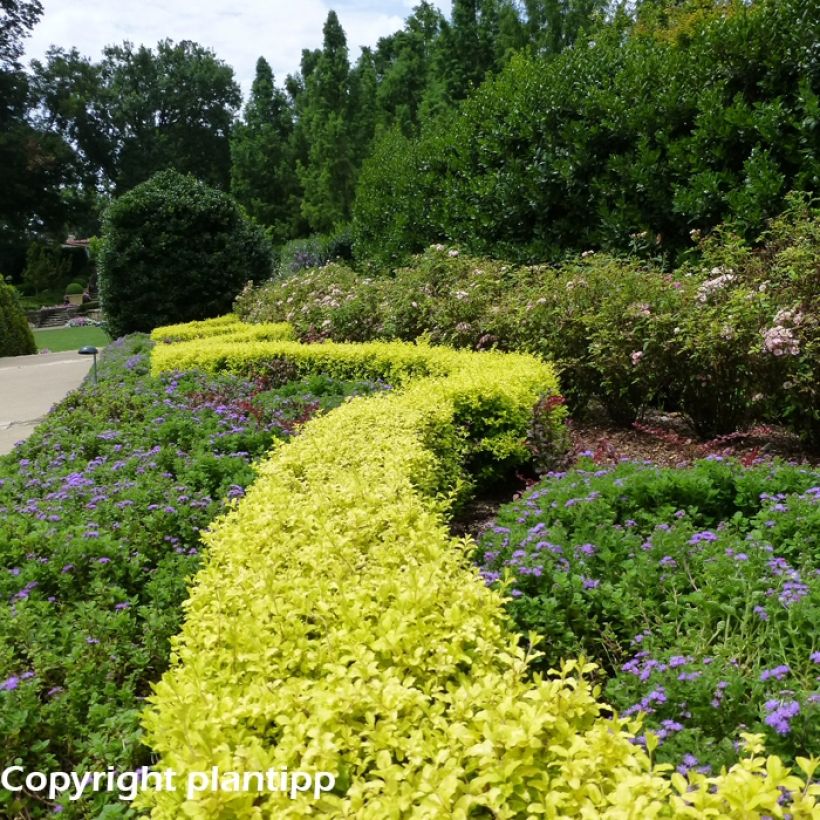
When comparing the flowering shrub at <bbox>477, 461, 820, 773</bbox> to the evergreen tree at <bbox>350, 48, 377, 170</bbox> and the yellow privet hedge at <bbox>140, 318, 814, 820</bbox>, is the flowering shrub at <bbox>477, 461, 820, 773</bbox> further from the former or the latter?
the evergreen tree at <bbox>350, 48, 377, 170</bbox>

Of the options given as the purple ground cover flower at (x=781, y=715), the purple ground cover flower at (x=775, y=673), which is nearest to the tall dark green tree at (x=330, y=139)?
Answer: the purple ground cover flower at (x=775, y=673)

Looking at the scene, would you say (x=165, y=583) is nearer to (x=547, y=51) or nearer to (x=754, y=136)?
(x=754, y=136)

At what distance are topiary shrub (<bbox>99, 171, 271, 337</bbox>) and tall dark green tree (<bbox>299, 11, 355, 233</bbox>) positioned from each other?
48.7ft

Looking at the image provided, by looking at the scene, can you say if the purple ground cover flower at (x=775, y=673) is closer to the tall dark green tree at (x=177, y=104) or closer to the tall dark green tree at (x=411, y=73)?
the tall dark green tree at (x=411, y=73)

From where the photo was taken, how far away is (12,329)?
1794 centimetres

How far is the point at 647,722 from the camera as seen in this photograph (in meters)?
2.10

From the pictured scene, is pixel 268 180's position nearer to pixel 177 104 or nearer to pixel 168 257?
pixel 177 104

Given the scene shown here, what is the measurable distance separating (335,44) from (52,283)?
19.5 metres

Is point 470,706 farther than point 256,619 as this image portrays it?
No

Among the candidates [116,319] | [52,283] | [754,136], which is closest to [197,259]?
[116,319]

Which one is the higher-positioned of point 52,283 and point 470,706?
point 52,283

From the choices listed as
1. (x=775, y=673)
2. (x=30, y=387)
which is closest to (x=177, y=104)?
(x=30, y=387)

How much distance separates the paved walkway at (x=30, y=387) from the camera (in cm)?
851

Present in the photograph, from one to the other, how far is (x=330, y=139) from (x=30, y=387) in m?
23.2
